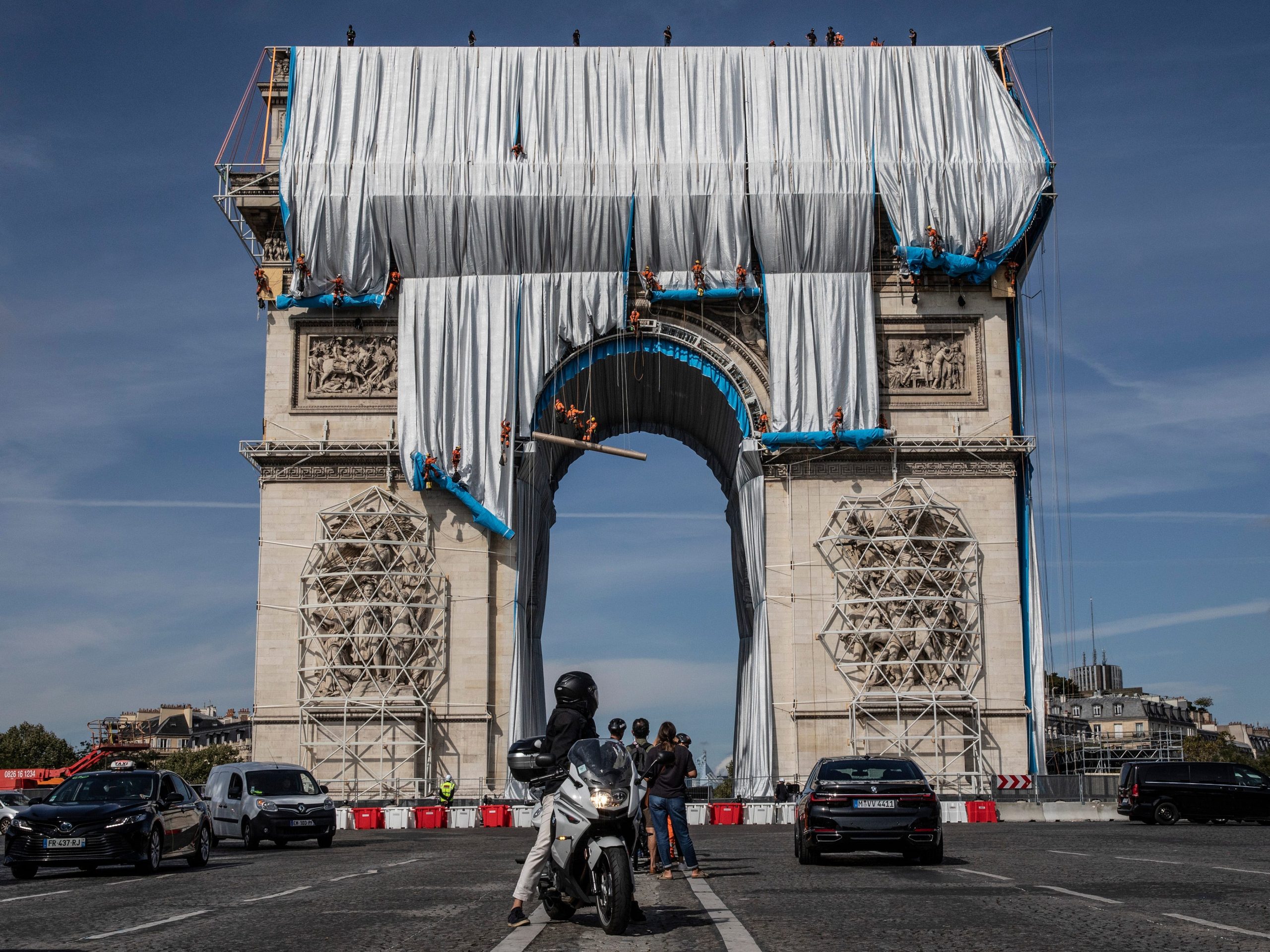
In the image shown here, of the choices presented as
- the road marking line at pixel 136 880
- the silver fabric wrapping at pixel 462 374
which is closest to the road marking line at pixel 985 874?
the road marking line at pixel 136 880

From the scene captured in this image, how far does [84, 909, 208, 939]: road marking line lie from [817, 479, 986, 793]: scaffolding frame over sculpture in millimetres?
28708

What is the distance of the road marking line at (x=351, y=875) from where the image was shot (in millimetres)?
16875

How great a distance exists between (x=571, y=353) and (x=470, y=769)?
39.6ft

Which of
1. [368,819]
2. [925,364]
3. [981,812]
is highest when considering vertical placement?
[925,364]

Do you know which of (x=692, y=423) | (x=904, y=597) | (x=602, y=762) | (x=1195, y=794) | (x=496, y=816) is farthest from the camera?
(x=692, y=423)

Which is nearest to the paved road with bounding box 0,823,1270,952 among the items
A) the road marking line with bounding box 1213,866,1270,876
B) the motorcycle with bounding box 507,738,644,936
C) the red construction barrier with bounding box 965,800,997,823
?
the road marking line with bounding box 1213,866,1270,876

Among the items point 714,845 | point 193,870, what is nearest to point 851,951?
point 193,870

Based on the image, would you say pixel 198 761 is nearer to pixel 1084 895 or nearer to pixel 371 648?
pixel 371 648

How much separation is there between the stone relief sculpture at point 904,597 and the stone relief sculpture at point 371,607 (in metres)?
11.0

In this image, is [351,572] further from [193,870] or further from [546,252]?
[193,870]

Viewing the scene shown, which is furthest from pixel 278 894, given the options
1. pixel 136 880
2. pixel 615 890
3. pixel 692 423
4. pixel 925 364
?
pixel 692 423

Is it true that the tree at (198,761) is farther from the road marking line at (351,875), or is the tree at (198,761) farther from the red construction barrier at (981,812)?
the road marking line at (351,875)

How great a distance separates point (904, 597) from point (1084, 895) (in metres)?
27.1

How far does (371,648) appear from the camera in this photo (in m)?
40.0
